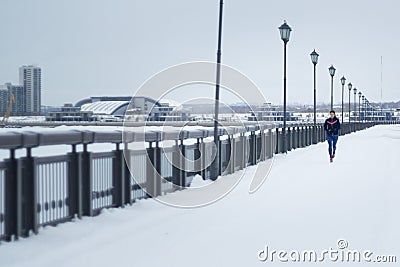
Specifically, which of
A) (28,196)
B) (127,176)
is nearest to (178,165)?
(127,176)

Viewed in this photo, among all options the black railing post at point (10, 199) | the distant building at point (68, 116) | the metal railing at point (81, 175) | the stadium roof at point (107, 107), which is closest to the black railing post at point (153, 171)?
the metal railing at point (81, 175)

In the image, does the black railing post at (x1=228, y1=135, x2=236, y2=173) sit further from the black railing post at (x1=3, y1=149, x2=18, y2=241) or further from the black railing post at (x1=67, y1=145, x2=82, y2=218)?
the black railing post at (x1=3, y1=149, x2=18, y2=241)

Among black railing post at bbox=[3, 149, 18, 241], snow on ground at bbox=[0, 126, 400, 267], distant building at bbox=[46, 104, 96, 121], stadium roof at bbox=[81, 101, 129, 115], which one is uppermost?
stadium roof at bbox=[81, 101, 129, 115]

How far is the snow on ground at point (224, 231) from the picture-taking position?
6031 millimetres

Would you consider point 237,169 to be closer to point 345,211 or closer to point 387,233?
point 345,211

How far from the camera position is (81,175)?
764 cm

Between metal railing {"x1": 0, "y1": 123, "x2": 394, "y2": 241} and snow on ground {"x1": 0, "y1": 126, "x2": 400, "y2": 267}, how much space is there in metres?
0.20

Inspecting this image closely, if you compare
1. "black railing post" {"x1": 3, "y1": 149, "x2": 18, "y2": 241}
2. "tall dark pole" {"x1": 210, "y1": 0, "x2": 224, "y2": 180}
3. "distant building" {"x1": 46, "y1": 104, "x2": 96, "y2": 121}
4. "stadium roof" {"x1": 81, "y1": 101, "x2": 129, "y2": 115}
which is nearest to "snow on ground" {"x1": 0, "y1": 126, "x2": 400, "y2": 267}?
"black railing post" {"x1": 3, "y1": 149, "x2": 18, "y2": 241}

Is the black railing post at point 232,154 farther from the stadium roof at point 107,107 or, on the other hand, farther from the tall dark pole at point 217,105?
the stadium roof at point 107,107

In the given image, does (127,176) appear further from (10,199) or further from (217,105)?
(217,105)

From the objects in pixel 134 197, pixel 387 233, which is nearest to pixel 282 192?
pixel 134 197

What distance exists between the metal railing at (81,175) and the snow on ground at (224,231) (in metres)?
0.20

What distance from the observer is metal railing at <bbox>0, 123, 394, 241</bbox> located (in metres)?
6.39

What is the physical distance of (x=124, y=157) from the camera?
8.76 meters
